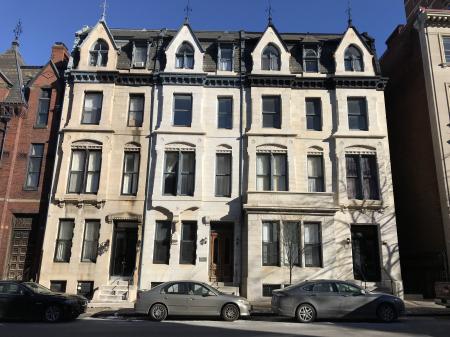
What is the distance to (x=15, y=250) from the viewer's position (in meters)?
21.5

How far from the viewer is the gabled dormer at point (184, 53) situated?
77.3 feet

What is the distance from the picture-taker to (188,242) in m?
20.9

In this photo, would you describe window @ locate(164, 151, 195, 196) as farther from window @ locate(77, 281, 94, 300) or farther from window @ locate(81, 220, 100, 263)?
window @ locate(77, 281, 94, 300)

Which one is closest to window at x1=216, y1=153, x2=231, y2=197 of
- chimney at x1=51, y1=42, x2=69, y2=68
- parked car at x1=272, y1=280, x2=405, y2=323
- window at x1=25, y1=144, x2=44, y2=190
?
parked car at x1=272, y1=280, x2=405, y2=323

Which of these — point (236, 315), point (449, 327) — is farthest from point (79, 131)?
point (449, 327)

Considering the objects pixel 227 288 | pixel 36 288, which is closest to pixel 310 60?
pixel 227 288

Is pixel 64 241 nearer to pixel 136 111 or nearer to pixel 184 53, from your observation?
pixel 136 111

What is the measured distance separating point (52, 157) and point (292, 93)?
567 inches

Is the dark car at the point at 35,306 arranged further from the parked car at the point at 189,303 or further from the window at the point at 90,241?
the window at the point at 90,241

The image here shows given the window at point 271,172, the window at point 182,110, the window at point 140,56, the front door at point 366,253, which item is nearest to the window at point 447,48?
the front door at point 366,253

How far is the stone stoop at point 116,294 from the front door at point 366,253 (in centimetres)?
1160

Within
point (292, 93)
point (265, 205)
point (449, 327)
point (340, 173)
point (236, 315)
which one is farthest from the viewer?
point (292, 93)

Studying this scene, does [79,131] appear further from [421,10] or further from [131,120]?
[421,10]

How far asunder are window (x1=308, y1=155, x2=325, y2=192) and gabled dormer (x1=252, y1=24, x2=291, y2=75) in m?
5.39
